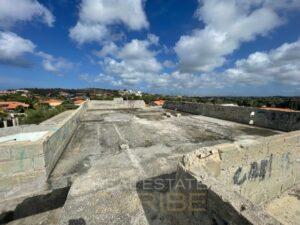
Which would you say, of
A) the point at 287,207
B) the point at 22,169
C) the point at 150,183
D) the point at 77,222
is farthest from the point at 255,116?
the point at 22,169

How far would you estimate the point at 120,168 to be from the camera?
16.3ft

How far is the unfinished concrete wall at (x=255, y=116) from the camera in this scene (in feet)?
28.0

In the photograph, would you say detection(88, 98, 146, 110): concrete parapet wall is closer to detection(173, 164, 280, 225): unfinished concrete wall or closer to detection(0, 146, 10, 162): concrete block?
detection(0, 146, 10, 162): concrete block

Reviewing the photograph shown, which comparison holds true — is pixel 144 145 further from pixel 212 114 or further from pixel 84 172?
pixel 212 114

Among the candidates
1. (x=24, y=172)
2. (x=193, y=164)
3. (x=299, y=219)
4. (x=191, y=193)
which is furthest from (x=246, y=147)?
(x=24, y=172)

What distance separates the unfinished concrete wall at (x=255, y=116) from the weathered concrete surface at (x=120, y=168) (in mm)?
712

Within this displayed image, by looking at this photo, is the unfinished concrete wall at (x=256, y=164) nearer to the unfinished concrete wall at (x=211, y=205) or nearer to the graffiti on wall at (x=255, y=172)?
the graffiti on wall at (x=255, y=172)

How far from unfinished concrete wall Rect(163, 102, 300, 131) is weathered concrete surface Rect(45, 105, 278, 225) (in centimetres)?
71

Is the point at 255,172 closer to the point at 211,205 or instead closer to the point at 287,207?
the point at 287,207

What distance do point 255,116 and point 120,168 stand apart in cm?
876

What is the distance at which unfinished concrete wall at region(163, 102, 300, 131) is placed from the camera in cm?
853

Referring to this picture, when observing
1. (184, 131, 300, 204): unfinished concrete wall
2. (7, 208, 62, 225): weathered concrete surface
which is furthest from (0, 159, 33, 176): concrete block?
(184, 131, 300, 204): unfinished concrete wall

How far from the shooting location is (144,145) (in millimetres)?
6961

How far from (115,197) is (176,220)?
1310 millimetres
